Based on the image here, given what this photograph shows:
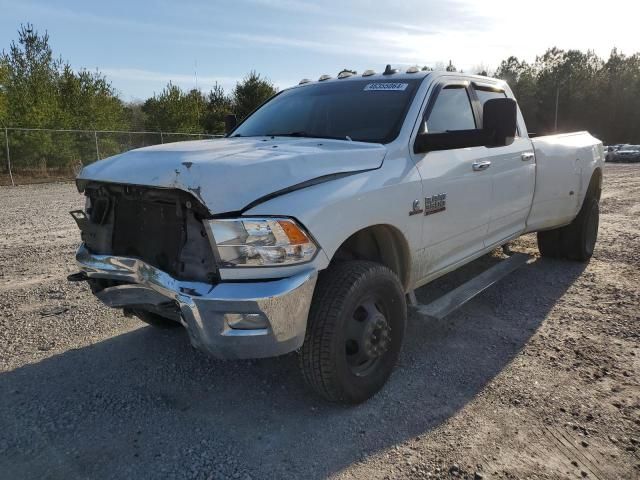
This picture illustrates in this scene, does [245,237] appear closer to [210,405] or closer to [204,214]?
[204,214]

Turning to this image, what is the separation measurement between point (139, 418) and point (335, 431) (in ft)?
3.61

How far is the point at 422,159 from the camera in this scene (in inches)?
131

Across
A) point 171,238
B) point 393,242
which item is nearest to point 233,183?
point 171,238

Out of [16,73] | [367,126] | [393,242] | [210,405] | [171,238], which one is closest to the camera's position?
[171,238]

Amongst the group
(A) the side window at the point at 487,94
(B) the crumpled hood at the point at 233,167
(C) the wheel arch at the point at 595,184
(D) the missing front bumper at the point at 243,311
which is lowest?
(D) the missing front bumper at the point at 243,311

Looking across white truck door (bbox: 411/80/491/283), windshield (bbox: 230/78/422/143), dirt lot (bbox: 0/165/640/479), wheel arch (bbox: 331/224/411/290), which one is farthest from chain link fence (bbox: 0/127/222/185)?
wheel arch (bbox: 331/224/411/290)

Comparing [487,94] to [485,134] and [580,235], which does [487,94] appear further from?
[580,235]

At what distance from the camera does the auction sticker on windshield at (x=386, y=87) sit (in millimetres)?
3683

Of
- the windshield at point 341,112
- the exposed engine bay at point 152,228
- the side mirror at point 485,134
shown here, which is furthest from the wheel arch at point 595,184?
the exposed engine bay at point 152,228

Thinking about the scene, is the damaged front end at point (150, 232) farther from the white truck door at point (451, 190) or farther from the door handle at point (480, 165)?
the door handle at point (480, 165)

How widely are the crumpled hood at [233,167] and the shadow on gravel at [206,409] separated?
1.23 m

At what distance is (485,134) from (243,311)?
81.4 inches

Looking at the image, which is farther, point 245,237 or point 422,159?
point 422,159

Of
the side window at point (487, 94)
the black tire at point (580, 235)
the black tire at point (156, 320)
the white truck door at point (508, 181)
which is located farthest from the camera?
the black tire at point (580, 235)
